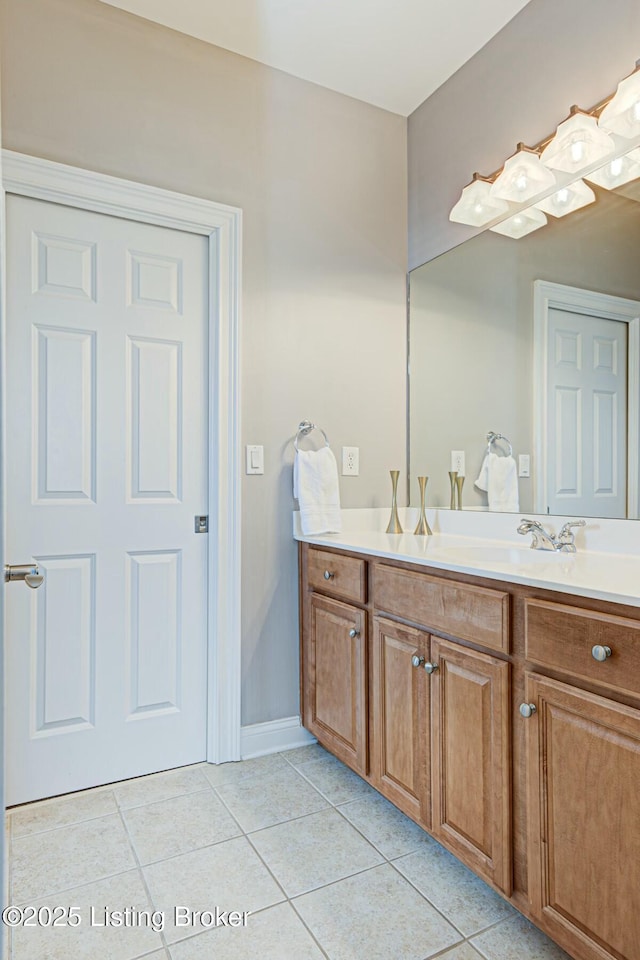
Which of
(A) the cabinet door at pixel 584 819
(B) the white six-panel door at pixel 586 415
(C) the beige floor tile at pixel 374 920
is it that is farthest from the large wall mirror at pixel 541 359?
(C) the beige floor tile at pixel 374 920

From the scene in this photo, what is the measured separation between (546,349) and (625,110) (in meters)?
0.68

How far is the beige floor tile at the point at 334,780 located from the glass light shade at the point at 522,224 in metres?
1.97

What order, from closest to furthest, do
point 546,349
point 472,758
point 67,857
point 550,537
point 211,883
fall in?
point 472,758 < point 211,883 < point 67,857 < point 550,537 < point 546,349

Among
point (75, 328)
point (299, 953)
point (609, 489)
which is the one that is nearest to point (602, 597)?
point (609, 489)

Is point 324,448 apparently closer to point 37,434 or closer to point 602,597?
point 37,434

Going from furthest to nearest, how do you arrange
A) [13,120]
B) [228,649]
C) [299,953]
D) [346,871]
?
[228,649], [13,120], [346,871], [299,953]

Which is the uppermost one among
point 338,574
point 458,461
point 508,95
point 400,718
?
point 508,95

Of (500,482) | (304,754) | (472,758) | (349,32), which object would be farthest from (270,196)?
(304,754)

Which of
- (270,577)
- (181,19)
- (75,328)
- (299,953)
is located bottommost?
(299,953)

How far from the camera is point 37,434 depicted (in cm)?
191

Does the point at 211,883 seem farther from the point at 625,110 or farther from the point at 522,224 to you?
the point at 625,110

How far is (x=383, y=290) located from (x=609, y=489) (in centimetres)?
130

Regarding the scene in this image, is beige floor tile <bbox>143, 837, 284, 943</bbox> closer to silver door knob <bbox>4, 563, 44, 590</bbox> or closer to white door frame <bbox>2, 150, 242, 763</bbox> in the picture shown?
white door frame <bbox>2, 150, 242, 763</bbox>

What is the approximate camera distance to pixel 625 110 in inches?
63.8
